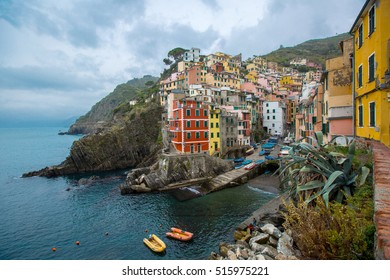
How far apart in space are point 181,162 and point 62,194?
21.8 metres

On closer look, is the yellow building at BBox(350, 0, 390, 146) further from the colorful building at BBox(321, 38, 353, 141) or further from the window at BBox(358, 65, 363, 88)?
the colorful building at BBox(321, 38, 353, 141)

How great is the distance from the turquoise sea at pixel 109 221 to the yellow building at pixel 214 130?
1553 cm

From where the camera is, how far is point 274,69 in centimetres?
13938

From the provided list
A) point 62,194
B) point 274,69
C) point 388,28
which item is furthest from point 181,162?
point 274,69

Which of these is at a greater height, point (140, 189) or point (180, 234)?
point (140, 189)

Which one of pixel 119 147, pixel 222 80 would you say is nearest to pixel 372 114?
pixel 119 147

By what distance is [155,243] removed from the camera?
70.9 ft

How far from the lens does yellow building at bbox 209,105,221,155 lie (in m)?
51.1

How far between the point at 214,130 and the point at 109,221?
100.0ft

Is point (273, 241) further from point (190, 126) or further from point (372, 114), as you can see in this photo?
point (190, 126)

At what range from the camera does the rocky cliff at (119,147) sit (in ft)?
195

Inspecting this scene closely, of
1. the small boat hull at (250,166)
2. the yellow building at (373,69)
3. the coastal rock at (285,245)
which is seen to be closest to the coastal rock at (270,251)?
the coastal rock at (285,245)

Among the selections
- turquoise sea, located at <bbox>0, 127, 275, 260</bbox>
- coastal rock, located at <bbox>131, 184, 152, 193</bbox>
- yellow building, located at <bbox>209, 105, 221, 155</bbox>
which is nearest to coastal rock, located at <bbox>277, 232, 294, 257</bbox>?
turquoise sea, located at <bbox>0, 127, 275, 260</bbox>

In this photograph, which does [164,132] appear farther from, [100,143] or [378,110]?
[378,110]
